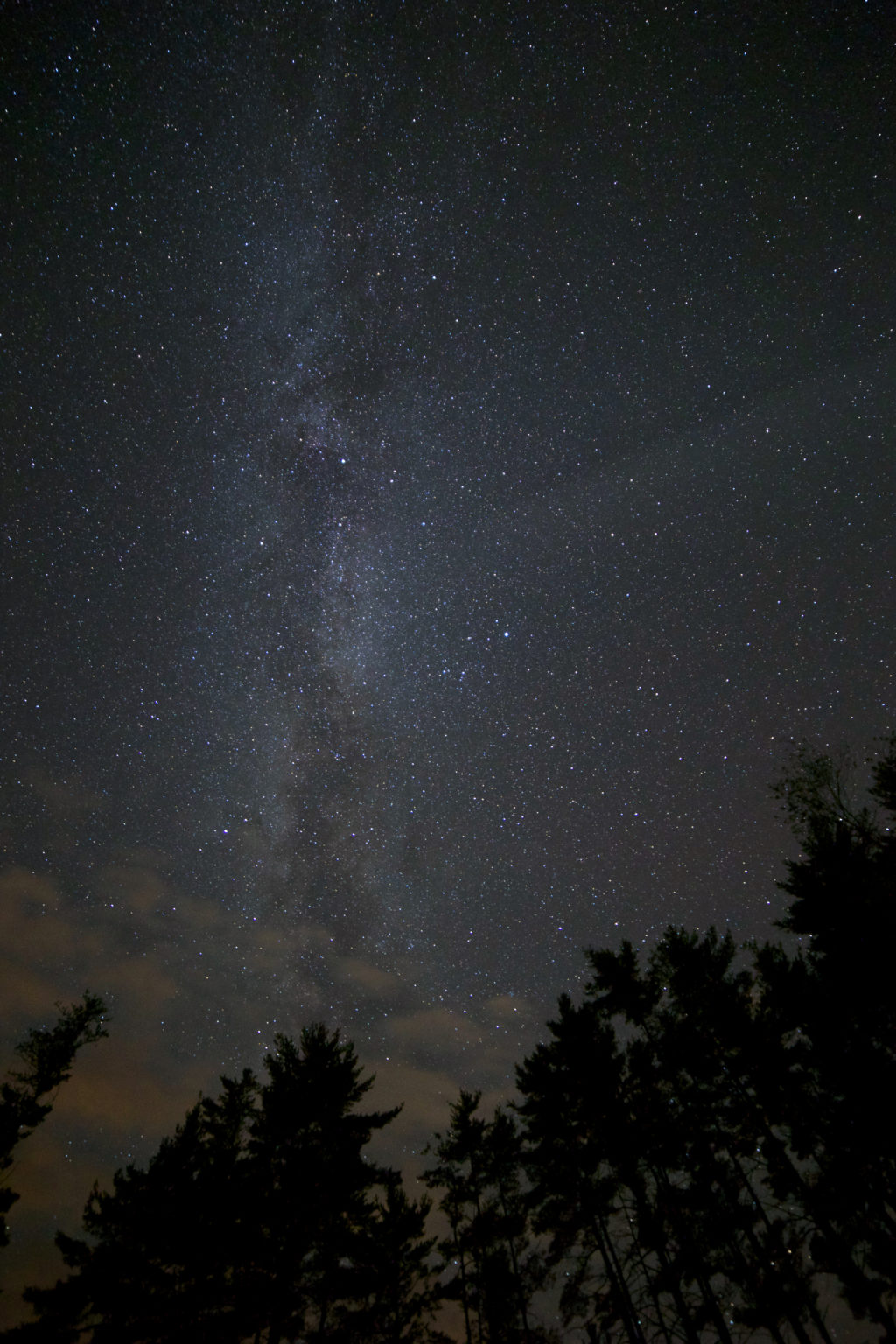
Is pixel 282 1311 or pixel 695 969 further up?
pixel 695 969

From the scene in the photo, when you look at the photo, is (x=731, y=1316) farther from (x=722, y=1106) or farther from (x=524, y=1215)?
(x=524, y=1215)

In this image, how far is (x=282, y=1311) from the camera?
555 inches

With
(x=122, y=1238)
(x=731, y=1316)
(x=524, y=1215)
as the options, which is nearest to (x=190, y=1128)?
(x=122, y=1238)

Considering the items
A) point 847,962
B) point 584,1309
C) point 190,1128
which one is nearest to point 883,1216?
point 847,962

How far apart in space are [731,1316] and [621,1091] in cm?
484

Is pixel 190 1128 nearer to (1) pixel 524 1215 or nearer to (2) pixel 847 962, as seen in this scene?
(1) pixel 524 1215

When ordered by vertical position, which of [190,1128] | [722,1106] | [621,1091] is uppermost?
[190,1128]

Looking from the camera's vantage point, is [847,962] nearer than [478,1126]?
Yes

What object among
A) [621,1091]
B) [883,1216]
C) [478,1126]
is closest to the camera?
[883,1216]

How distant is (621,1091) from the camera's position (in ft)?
54.9

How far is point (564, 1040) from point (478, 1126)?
17.9 feet

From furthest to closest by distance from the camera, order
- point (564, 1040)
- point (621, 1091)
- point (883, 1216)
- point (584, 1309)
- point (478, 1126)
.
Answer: point (478, 1126) < point (564, 1040) < point (621, 1091) < point (584, 1309) < point (883, 1216)

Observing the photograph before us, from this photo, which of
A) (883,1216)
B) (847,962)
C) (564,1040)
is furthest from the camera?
(564,1040)

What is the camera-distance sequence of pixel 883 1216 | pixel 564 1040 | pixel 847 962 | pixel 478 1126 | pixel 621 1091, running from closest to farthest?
pixel 883 1216 → pixel 847 962 → pixel 621 1091 → pixel 564 1040 → pixel 478 1126
